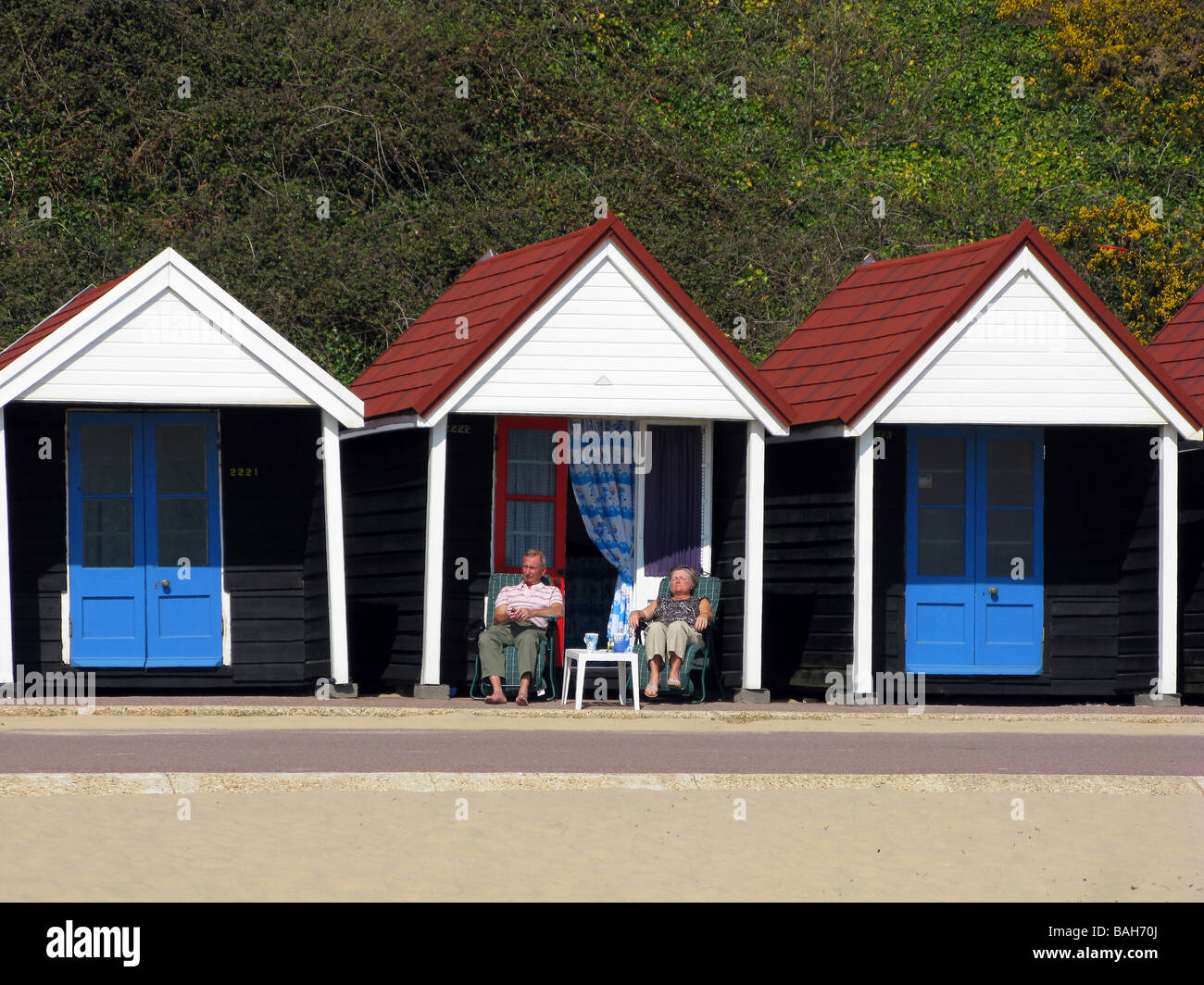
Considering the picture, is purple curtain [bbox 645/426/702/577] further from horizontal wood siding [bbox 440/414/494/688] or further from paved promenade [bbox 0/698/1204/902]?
paved promenade [bbox 0/698/1204/902]

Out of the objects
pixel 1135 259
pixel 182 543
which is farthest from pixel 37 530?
pixel 1135 259

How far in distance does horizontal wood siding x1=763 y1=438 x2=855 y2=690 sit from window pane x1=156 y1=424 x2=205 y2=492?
501cm

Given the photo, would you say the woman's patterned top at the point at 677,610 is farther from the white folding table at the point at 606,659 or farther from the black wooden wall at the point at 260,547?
the black wooden wall at the point at 260,547

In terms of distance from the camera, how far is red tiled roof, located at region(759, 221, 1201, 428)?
1681cm

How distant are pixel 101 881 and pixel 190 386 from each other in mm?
8267

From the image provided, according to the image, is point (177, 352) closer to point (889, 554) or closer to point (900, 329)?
point (900, 329)

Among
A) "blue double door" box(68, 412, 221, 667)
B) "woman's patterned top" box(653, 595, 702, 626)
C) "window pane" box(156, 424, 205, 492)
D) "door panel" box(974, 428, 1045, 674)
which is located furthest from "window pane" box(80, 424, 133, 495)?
"door panel" box(974, 428, 1045, 674)

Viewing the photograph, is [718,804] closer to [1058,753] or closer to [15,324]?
[1058,753]

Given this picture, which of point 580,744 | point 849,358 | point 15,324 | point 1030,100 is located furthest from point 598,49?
point 580,744

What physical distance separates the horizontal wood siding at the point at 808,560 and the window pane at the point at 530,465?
84.1 inches

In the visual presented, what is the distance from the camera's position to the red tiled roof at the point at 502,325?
1634 cm

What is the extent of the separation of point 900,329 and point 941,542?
189 cm

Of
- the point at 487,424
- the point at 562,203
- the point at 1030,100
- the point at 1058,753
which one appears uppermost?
the point at 1030,100

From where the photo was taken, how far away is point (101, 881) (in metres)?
8.08
